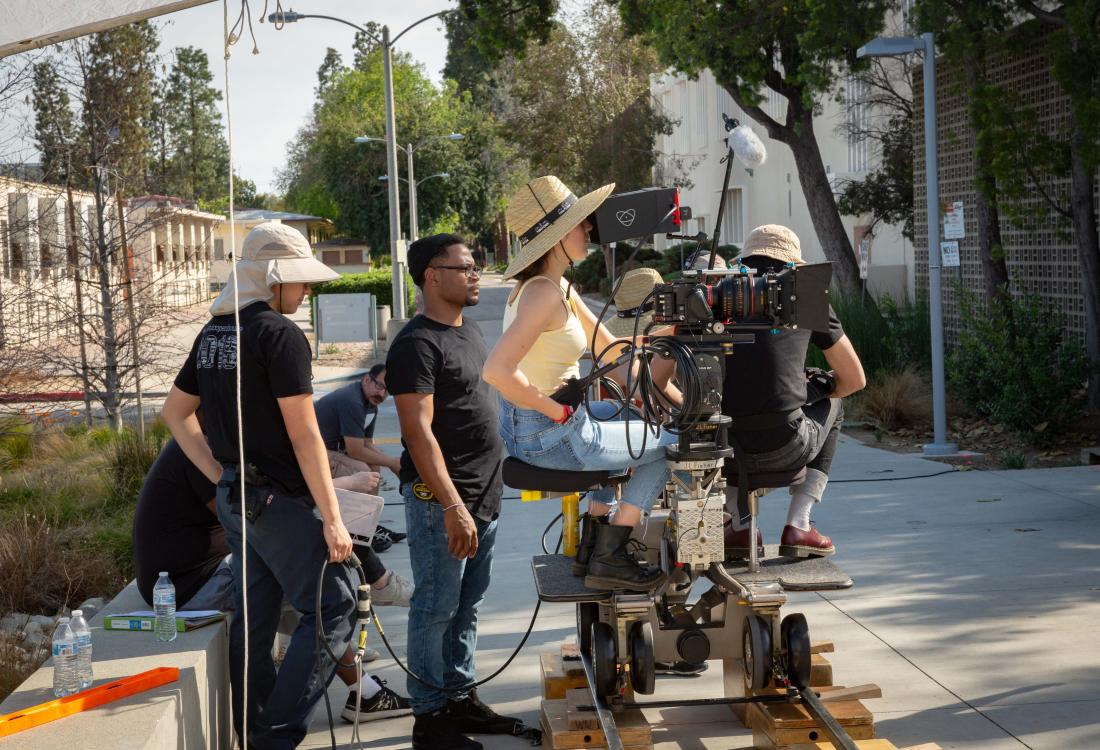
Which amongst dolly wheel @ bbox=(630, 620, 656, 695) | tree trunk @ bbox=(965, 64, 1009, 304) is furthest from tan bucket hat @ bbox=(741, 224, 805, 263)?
tree trunk @ bbox=(965, 64, 1009, 304)

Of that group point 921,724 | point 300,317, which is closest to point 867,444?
point 921,724

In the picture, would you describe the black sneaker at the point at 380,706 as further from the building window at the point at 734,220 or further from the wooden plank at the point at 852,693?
the building window at the point at 734,220

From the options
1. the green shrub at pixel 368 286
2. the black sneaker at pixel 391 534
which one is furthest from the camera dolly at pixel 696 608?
the green shrub at pixel 368 286

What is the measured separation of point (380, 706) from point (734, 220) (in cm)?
3402

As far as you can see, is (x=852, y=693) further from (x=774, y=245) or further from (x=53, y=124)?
(x=53, y=124)

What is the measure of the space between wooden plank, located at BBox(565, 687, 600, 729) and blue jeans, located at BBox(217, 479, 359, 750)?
0.89 metres

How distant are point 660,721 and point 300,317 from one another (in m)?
40.1

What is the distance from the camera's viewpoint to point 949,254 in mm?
12344

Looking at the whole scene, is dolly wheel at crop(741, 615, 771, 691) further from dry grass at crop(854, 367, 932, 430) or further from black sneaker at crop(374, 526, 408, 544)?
dry grass at crop(854, 367, 932, 430)

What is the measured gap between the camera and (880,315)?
15.7 meters

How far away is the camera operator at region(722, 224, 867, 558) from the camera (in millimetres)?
4852

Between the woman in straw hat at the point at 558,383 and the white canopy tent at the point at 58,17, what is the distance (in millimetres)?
1679

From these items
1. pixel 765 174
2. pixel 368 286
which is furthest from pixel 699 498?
pixel 368 286

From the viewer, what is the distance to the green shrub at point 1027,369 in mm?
11508
